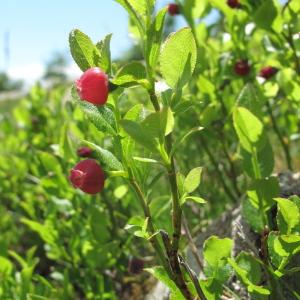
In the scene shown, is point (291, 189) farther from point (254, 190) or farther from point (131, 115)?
point (131, 115)

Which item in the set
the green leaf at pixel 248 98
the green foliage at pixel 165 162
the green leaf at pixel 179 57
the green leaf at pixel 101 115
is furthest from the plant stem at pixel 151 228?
the green leaf at pixel 248 98

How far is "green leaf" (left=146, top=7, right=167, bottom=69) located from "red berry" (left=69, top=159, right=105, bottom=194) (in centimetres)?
20

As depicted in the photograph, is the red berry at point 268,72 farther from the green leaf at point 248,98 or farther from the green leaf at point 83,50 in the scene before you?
the green leaf at point 83,50

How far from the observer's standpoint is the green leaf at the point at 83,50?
91cm

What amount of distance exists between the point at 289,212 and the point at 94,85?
441 mm

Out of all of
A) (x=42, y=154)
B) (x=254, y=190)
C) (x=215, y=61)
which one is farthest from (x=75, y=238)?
(x=254, y=190)

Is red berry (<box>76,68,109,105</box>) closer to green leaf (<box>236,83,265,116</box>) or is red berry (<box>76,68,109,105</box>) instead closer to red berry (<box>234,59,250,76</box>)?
green leaf (<box>236,83,265,116</box>)

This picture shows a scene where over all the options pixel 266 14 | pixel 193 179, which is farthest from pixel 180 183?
pixel 266 14

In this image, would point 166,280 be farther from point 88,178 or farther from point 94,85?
point 94,85

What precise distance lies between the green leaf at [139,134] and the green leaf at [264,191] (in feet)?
1.19

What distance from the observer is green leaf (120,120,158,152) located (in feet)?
2.66

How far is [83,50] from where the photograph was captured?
92 cm

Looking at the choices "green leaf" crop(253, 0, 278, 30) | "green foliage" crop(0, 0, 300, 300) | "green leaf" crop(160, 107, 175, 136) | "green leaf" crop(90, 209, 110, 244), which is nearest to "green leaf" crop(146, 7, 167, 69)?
"green foliage" crop(0, 0, 300, 300)

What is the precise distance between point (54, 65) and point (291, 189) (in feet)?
92.7
